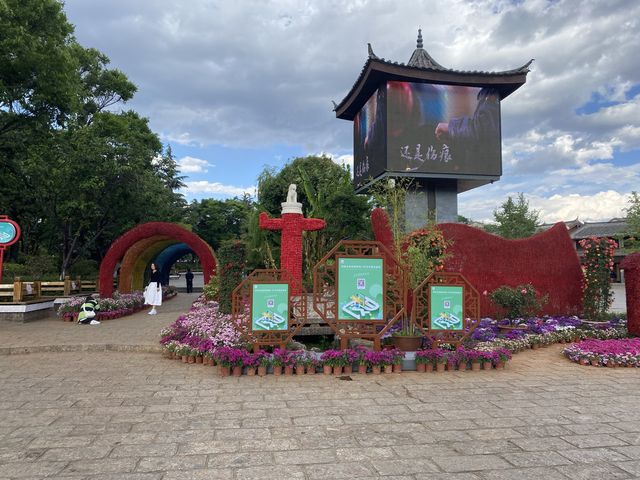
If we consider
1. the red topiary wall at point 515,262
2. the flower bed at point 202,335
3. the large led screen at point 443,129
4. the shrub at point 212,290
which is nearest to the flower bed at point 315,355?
the flower bed at point 202,335

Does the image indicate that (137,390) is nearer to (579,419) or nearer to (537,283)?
(579,419)

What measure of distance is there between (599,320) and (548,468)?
29.4 feet

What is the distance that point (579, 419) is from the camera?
456cm

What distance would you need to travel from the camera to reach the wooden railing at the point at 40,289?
12.5m

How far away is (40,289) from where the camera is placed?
13.9 meters

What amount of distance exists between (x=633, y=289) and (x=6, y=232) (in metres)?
16.2

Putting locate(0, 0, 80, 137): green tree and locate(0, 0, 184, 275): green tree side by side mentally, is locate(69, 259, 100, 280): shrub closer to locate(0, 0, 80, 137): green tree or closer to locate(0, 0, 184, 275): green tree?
locate(0, 0, 184, 275): green tree

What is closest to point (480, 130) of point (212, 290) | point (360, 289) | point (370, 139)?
point (370, 139)

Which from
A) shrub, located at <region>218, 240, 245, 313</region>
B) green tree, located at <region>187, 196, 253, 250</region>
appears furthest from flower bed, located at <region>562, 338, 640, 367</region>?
green tree, located at <region>187, 196, 253, 250</region>

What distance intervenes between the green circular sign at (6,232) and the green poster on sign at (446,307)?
39.3ft

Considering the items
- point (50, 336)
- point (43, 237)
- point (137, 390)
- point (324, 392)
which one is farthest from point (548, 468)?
point (43, 237)

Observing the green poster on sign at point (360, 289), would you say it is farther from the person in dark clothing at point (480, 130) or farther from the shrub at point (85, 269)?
the shrub at point (85, 269)

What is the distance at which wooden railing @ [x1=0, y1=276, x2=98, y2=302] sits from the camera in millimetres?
12453

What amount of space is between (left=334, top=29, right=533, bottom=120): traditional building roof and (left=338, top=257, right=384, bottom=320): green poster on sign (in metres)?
14.8
